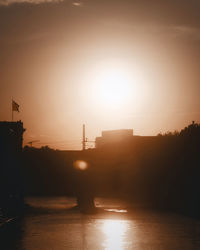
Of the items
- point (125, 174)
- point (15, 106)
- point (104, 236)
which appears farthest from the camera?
point (125, 174)

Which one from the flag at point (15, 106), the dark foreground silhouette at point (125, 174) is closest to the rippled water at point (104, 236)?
the dark foreground silhouette at point (125, 174)

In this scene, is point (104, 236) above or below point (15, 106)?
below

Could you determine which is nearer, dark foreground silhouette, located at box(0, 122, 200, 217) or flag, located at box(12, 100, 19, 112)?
dark foreground silhouette, located at box(0, 122, 200, 217)

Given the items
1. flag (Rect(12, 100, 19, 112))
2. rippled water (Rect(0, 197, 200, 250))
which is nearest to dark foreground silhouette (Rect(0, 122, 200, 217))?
flag (Rect(12, 100, 19, 112))

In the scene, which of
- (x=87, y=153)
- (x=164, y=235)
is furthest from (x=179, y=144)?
(x=87, y=153)

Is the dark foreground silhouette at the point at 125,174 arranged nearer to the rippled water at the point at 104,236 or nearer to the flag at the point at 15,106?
the flag at the point at 15,106

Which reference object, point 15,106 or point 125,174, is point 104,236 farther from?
point 125,174

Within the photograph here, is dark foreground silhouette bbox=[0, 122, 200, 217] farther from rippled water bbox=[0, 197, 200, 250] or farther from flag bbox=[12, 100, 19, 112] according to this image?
rippled water bbox=[0, 197, 200, 250]

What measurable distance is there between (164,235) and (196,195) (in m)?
20.7

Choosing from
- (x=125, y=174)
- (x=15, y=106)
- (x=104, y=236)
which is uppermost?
(x=15, y=106)

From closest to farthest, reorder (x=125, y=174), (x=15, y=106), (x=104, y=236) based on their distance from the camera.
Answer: (x=104, y=236) < (x=15, y=106) < (x=125, y=174)

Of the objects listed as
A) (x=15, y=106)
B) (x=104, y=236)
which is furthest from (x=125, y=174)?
(x=104, y=236)

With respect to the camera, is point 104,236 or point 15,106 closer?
point 104,236

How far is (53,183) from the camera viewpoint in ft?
301
